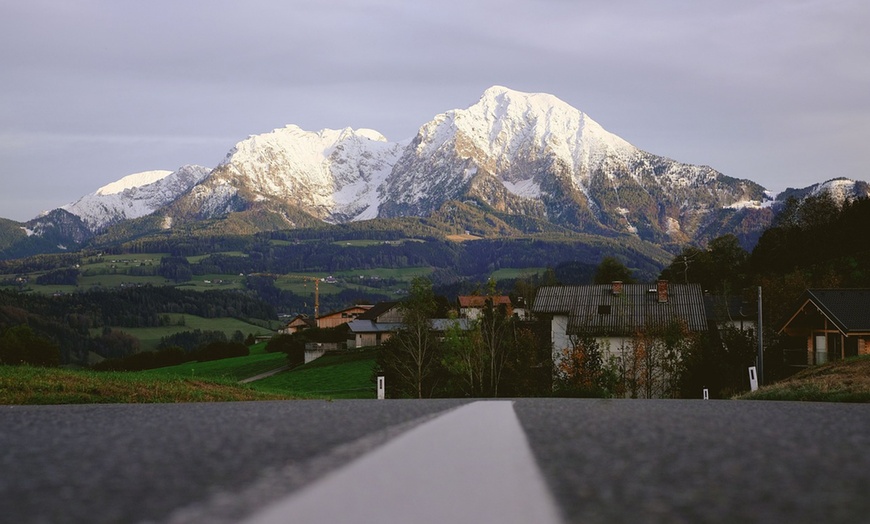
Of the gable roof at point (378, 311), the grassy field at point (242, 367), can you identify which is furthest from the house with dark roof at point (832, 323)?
the gable roof at point (378, 311)

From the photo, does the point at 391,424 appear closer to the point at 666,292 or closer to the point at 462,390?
the point at 462,390

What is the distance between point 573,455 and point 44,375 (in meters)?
16.6

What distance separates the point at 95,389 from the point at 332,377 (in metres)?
61.8

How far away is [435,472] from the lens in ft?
14.0

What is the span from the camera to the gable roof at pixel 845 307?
47.8m

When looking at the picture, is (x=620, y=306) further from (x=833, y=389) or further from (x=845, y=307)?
(x=833, y=389)

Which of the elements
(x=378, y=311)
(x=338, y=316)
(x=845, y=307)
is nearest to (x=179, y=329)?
(x=338, y=316)

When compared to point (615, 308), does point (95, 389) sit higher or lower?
higher

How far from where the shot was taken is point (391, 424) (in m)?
7.17

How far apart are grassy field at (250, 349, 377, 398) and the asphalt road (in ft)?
179

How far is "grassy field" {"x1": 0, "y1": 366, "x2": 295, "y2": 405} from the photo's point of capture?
16266 mm

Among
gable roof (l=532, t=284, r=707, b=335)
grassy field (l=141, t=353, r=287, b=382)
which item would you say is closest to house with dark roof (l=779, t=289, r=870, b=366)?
gable roof (l=532, t=284, r=707, b=335)

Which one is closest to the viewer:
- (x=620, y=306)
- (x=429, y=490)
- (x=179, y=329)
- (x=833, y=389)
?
(x=429, y=490)

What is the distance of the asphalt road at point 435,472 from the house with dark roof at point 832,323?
44.2 meters
